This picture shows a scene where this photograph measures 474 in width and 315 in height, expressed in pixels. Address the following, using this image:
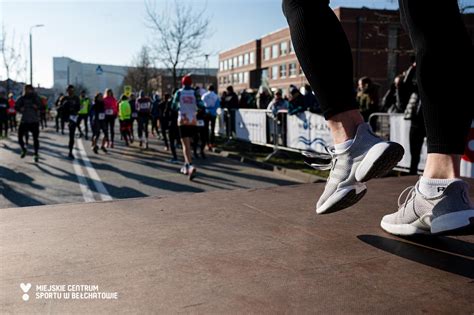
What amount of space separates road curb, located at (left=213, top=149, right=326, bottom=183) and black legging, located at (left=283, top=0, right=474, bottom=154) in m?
6.03

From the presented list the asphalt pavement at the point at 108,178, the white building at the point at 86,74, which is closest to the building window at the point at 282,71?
the white building at the point at 86,74

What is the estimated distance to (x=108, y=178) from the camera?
8.57 meters

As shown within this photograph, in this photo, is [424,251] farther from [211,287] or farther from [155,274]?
[155,274]

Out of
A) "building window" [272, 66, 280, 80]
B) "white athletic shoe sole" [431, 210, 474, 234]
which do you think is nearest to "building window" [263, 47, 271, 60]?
"building window" [272, 66, 280, 80]

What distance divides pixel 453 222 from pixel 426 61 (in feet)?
1.96

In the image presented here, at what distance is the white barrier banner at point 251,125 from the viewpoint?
12841 mm

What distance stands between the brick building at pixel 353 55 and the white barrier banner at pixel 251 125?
19038 mm

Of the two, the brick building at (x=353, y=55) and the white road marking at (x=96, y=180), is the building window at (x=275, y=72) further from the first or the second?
the white road marking at (x=96, y=180)

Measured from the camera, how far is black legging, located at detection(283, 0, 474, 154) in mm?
1583

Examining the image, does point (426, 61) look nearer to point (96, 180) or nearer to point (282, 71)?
point (96, 180)

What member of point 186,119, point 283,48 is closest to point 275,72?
point 283,48

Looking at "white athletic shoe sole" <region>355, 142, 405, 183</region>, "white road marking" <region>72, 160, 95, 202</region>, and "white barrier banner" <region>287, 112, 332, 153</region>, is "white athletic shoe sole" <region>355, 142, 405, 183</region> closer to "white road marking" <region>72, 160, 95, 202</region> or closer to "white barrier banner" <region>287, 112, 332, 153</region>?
"white road marking" <region>72, 160, 95, 202</region>

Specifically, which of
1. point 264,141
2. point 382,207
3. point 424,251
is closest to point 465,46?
point 424,251

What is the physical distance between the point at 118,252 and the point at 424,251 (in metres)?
1.08
